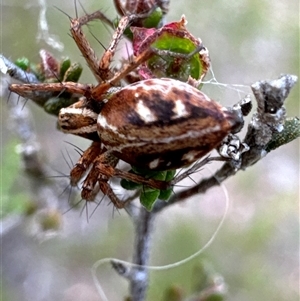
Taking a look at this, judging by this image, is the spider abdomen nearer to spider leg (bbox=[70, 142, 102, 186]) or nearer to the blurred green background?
spider leg (bbox=[70, 142, 102, 186])

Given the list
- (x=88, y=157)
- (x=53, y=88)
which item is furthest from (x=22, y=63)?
(x=88, y=157)

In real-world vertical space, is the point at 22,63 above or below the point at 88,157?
above

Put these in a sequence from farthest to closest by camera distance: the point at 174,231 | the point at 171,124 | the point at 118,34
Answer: the point at 174,231, the point at 118,34, the point at 171,124

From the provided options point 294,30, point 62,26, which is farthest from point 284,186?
point 62,26

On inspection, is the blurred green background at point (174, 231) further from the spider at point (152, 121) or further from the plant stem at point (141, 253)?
the spider at point (152, 121)

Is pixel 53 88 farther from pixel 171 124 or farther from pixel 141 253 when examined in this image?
pixel 141 253

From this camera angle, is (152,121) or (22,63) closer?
(152,121)

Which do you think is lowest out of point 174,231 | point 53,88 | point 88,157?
point 174,231

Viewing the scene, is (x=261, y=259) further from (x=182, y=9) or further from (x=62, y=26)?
(x=62, y=26)
